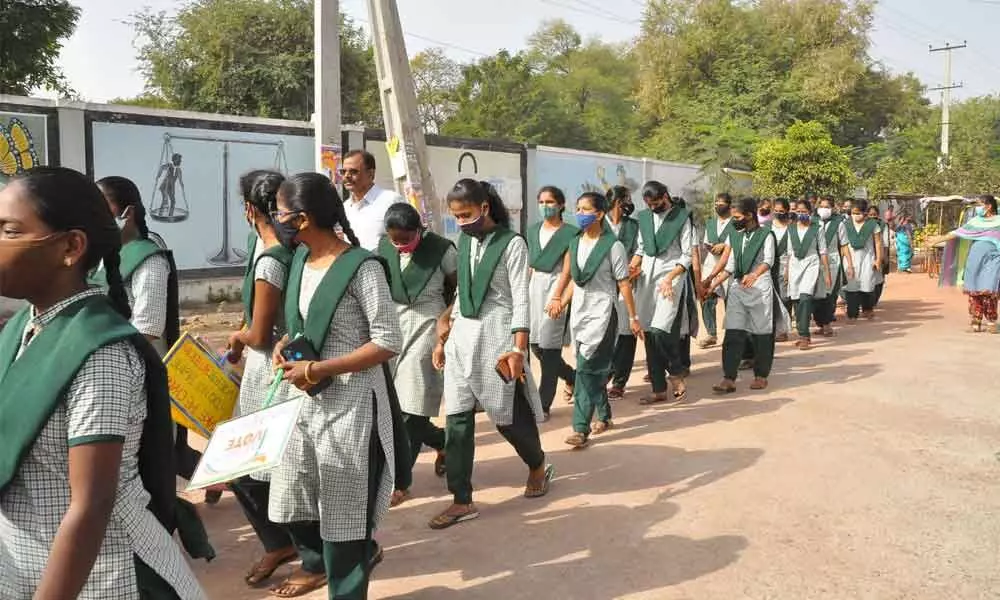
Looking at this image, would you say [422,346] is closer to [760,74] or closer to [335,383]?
[335,383]

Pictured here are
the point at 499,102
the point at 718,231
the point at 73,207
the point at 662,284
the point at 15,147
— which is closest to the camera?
the point at 73,207

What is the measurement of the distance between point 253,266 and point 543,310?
316 centimetres

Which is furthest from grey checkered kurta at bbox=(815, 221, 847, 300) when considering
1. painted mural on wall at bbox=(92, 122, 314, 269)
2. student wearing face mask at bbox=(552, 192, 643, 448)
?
painted mural on wall at bbox=(92, 122, 314, 269)

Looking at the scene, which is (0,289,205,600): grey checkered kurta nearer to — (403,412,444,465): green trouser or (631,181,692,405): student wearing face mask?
(403,412,444,465): green trouser

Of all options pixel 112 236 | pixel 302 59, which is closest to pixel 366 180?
pixel 112 236

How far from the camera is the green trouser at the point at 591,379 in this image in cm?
573

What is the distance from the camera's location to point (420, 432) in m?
4.77

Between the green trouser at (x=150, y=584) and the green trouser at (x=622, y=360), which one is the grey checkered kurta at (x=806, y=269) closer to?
the green trouser at (x=622, y=360)

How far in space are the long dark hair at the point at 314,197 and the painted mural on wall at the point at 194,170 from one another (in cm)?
891

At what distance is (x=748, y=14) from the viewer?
116ft

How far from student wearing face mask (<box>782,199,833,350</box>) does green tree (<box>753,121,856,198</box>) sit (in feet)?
34.9

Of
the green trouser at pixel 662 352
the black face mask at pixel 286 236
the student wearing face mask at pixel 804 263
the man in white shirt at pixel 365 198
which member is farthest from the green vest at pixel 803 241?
the black face mask at pixel 286 236

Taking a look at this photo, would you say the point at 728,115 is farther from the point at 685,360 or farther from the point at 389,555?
the point at 389,555

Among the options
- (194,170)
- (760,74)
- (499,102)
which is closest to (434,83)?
(499,102)
